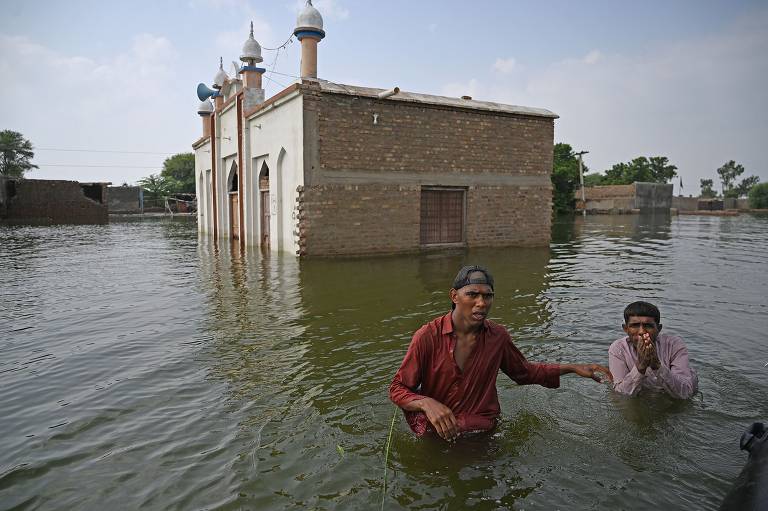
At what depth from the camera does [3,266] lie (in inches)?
522

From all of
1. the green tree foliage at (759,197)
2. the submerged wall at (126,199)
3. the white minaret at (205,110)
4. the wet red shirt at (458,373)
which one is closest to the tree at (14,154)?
the submerged wall at (126,199)

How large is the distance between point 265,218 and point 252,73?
521 centimetres

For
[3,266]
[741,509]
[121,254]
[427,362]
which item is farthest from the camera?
[121,254]

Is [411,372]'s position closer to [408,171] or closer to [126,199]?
[408,171]

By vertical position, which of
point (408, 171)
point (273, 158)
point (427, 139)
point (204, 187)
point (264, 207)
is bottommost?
point (264, 207)

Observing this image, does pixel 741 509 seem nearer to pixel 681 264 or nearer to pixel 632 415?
pixel 632 415

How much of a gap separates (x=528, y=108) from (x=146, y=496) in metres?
16.4

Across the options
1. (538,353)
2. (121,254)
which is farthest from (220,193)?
(538,353)

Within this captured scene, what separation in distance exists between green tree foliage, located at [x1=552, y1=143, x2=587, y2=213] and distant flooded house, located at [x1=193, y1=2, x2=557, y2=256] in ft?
80.4

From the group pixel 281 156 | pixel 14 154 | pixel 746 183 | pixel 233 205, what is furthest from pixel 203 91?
pixel 746 183

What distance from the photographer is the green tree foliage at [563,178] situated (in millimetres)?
42031

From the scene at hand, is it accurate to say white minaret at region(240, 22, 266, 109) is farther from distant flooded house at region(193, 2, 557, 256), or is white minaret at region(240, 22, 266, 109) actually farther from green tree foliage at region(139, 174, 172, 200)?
green tree foliage at region(139, 174, 172, 200)

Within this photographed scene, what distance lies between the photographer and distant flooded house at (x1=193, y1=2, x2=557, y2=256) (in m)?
14.1

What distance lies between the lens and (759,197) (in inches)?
2670
